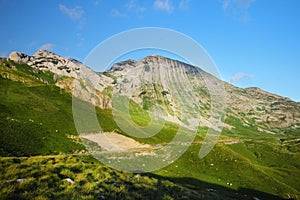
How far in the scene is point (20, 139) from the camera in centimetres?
3762

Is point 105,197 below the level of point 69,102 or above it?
below

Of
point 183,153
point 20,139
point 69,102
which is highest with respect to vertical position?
point 69,102

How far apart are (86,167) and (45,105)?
5698 cm

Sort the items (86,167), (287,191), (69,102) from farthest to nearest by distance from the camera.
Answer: (69,102), (287,191), (86,167)

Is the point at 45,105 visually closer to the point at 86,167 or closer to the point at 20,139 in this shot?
the point at 20,139

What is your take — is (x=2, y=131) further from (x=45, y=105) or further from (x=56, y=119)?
(x=45, y=105)

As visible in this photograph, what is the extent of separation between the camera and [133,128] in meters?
69.1

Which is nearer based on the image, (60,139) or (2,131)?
(2,131)

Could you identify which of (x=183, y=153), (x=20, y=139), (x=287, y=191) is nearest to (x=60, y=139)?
(x=20, y=139)

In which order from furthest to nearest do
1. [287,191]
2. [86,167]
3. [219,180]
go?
[287,191]
[219,180]
[86,167]

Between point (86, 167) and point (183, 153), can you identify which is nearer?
point (86, 167)

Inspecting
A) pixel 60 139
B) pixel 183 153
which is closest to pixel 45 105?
pixel 60 139

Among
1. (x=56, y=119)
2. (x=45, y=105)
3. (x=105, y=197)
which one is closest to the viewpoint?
(x=105, y=197)

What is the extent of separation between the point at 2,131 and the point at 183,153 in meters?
36.0
